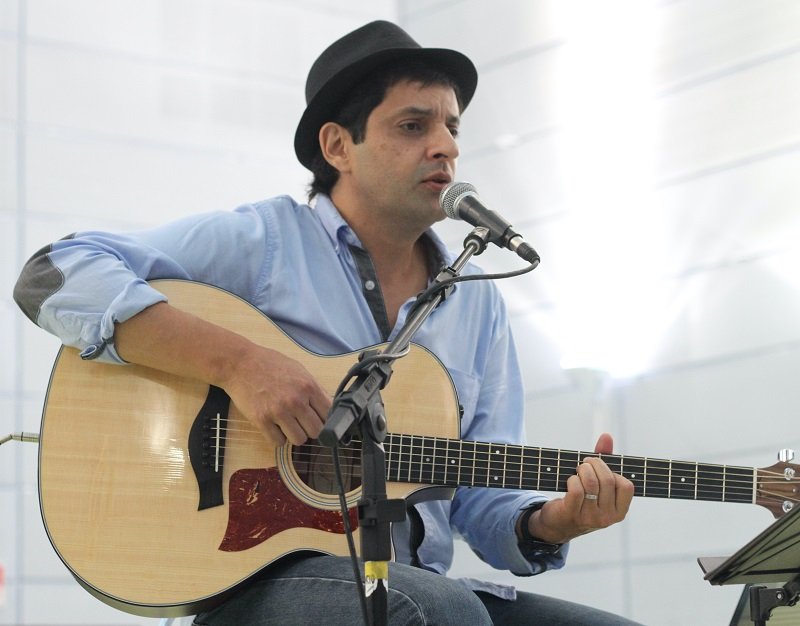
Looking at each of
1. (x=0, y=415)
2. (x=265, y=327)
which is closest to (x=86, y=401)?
(x=265, y=327)

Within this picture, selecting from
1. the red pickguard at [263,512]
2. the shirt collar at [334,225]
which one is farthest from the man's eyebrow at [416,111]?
the red pickguard at [263,512]

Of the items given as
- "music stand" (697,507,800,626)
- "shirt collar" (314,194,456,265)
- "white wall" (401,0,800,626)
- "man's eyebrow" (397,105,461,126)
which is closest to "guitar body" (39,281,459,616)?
"shirt collar" (314,194,456,265)

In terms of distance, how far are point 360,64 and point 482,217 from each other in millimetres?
838

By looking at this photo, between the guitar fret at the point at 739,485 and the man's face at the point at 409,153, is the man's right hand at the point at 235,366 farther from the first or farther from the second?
the guitar fret at the point at 739,485

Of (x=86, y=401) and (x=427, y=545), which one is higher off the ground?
(x=86, y=401)

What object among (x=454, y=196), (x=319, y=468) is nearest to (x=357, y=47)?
(x=454, y=196)

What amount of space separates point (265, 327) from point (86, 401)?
0.39 metres

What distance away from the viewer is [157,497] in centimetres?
207

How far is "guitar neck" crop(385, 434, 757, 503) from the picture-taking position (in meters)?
2.19

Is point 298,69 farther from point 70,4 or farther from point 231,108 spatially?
point 70,4

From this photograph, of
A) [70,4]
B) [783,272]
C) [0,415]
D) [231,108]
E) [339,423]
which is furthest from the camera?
[231,108]

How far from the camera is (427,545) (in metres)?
2.40

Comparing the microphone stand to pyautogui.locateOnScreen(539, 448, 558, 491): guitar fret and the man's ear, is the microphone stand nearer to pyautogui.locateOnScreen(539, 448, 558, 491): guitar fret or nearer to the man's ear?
pyautogui.locateOnScreen(539, 448, 558, 491): guitar fret

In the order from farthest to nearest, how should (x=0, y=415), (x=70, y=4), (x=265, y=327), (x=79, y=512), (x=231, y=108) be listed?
(x=231, y=108), (x=70, y=4), (x=0, y=415), (x=265, y=327), (x=79, y=512)
